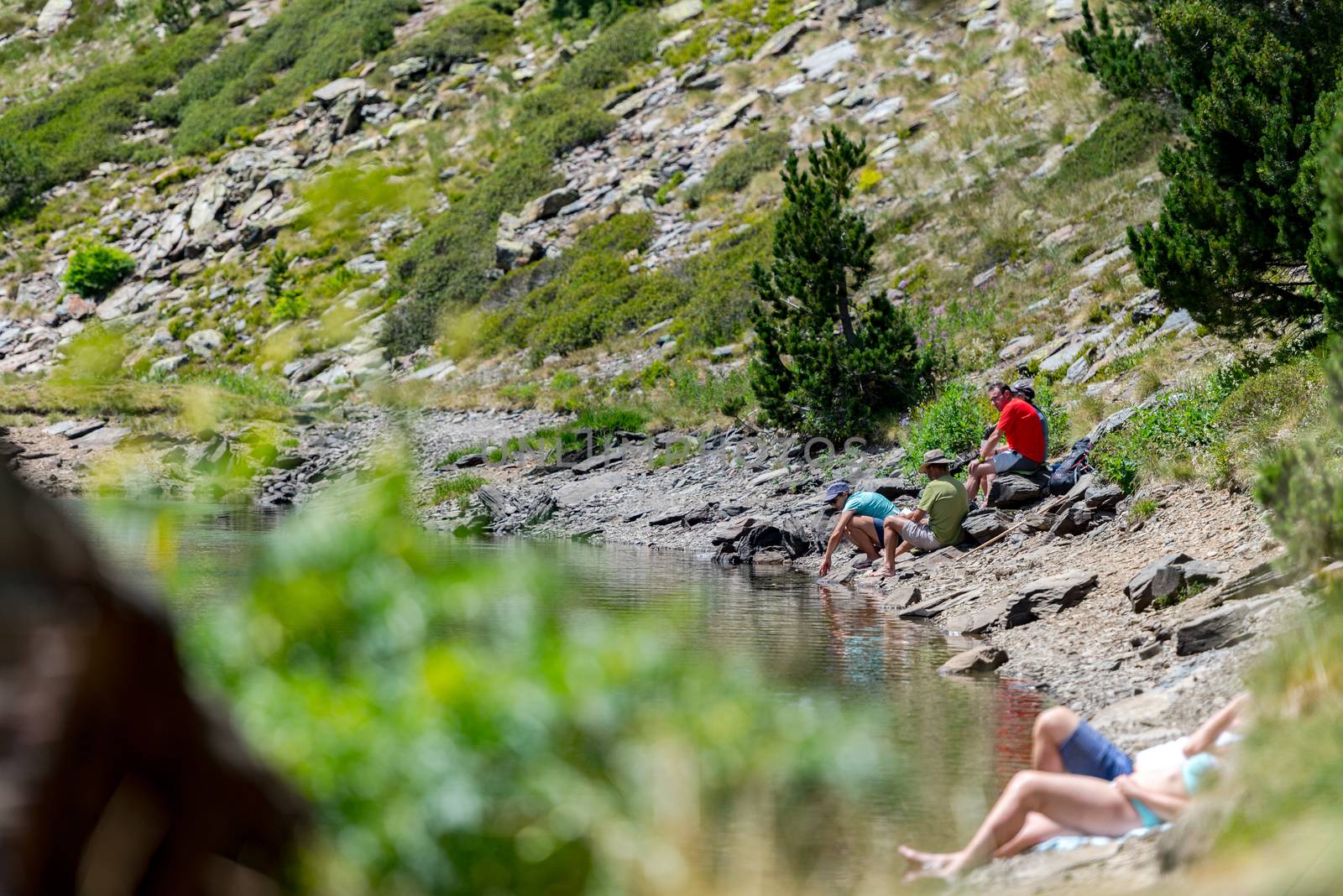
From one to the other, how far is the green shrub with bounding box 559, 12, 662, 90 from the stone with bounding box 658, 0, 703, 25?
454 millimetres

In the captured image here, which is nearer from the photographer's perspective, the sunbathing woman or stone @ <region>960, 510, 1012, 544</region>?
the sunbathing woman

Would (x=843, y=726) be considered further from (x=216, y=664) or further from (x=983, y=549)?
(x=983, y=549)

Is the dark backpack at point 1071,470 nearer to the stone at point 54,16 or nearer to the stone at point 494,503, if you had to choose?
the stone at point 494,503

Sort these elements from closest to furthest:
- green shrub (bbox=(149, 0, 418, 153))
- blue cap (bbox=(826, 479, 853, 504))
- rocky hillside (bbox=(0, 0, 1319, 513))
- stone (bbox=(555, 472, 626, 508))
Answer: rocky hillside (bbox=(0, 0, 1319, 513)), blue cap (bbox=(826, 479, 853, 504)), stone (bbox=(555, 472, 626, 508)), green shrub (bbox=(149, 0, 418, 153))

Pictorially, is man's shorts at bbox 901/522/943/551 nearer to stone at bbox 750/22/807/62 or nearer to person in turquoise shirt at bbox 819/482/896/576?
person in turquoise shirt at bbox 819/482/896/576

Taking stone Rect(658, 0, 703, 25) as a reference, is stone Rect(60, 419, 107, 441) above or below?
below

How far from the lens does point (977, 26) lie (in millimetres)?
41906

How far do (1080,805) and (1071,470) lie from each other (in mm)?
11725

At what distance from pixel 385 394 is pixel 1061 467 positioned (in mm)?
14923

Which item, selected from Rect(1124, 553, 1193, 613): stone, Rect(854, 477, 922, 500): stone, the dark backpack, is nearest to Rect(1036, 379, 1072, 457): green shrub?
the dark backpack

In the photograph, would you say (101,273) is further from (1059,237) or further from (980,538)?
(980,538)

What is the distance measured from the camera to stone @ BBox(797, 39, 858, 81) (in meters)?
44.6

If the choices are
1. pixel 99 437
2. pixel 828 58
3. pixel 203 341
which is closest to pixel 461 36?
pixel 828 58

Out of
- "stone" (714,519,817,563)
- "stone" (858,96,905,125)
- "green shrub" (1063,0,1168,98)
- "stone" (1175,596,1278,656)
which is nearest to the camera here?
"stone" (1175,596,1278,656)
